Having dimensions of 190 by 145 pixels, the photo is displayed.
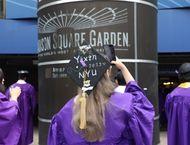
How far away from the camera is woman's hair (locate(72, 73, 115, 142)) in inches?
119

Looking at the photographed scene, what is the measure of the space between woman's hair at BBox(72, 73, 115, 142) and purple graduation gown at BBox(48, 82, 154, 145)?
5 centimetres

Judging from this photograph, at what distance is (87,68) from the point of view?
3203 millimetres

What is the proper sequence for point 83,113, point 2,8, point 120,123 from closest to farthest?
point 83,113, point 120,123, point 2,8

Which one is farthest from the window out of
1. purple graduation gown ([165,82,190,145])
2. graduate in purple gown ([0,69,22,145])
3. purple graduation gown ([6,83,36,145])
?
purple graduation gown ([165,82,190,145])

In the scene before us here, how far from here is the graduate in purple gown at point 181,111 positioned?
6.16 m

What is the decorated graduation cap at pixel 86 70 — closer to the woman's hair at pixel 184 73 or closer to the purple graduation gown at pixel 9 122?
the purple graduation gown at pixel 9 122

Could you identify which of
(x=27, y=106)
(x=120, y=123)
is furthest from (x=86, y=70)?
(x=27, y=106)

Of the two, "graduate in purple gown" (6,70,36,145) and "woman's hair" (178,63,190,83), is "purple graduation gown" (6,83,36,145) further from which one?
"woman's hair" (178,63,190,83)

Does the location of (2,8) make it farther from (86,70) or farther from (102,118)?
(102,118)

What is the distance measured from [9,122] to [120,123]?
2456 millimetres

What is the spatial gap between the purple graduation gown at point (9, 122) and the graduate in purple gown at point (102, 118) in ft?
6.32

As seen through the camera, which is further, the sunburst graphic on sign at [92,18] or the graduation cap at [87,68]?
the sunburst graphic on sign at [92,18]

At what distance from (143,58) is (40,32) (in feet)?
6.09

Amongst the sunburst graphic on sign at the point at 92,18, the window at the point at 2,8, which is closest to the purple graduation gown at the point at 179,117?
the sunburst graphic on sign at the point at 92,18
